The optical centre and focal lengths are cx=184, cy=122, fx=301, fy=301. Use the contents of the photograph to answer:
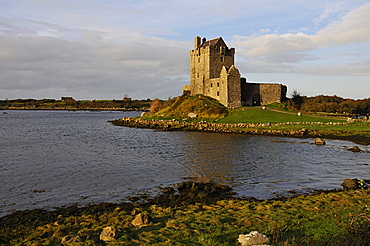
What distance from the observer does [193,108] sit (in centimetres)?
6519

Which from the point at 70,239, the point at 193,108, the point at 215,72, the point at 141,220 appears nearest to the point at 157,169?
the point at 141,220

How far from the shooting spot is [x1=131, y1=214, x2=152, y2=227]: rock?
12.0m

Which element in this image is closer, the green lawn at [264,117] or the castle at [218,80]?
the green lawn at [264,117]

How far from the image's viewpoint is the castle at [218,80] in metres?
67.4

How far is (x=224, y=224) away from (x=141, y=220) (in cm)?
333

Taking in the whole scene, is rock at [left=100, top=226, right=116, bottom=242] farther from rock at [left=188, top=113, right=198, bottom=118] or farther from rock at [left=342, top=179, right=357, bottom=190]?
rock at [left=188, top=113, right=198, bottom=118]

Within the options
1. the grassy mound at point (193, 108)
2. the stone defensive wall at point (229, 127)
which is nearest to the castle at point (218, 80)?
the grassy mound at point (193, 108)

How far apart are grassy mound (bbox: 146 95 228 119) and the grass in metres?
45.8

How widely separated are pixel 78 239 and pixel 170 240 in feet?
10.4

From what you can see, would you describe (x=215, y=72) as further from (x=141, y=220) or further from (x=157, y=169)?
(x=141, y=220)

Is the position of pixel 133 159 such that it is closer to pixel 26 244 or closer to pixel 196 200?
pixel 196 200

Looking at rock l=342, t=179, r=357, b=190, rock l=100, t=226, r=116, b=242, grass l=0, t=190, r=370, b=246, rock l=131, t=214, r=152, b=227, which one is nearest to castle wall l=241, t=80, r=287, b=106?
rock l=342, t=179, r=357, b=190

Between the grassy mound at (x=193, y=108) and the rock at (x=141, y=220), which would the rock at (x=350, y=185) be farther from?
the grassy mound at (x=193, y=108)

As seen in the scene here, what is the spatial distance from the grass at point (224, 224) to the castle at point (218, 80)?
52027 millimetres
